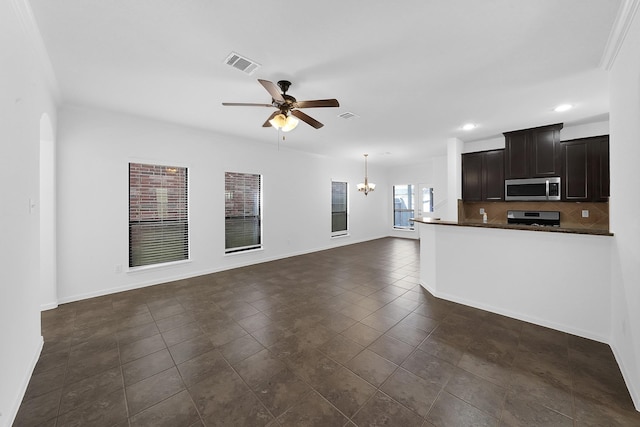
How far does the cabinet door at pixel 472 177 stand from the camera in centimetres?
565

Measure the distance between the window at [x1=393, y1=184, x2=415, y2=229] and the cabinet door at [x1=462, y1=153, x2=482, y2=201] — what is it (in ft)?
11.6

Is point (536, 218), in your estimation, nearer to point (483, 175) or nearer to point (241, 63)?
point (483, 175)

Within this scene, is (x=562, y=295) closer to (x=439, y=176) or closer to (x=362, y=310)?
(x=362, y=310)

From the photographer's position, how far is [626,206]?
2.02m

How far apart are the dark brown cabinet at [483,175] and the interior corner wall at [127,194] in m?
3.88

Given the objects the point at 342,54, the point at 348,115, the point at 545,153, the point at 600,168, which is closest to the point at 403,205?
the point at 545,153

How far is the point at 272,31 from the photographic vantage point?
2.10 m

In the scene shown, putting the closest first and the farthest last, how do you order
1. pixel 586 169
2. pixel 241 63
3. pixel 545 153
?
pixel 241 63 → pixel 586 169 → pixel 545 153

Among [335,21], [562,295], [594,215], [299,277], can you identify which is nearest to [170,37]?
[335,21]

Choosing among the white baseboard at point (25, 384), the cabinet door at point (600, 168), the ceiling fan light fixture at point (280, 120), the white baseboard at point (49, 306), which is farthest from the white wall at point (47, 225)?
the cabinet door at point (600, 168)

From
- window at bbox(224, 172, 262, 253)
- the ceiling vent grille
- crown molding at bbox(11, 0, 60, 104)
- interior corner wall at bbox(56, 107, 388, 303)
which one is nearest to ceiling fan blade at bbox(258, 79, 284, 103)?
the ceiling vent grille

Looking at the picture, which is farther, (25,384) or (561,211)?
(561,211)

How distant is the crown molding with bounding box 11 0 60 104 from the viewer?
1.77m

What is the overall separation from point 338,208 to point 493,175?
14.2ft
